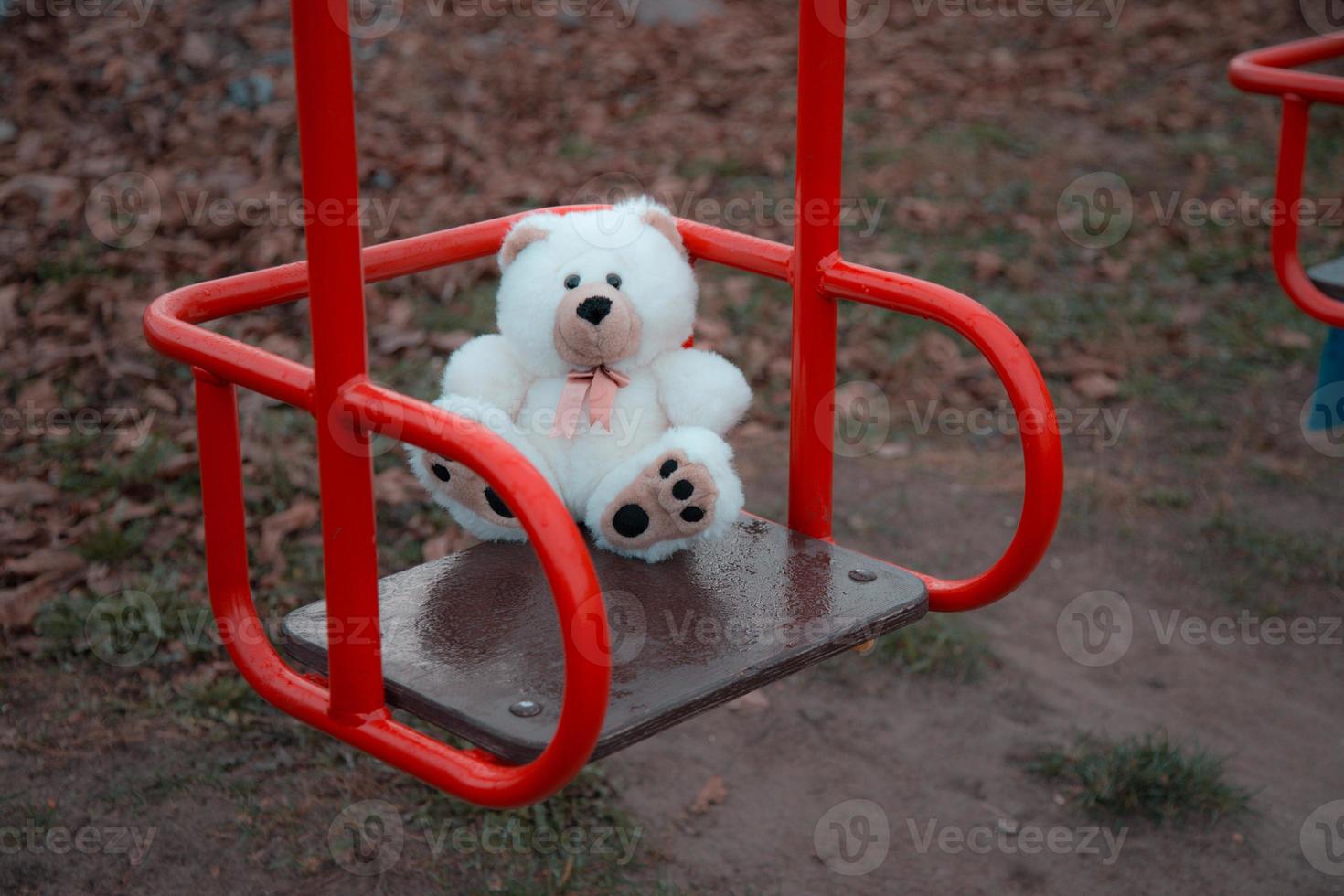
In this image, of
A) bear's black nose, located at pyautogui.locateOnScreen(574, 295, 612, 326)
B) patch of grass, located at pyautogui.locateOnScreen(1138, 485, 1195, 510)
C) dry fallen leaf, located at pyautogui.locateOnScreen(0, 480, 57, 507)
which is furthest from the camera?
patch of grass, located at pyautogui.locateOnScreen(1138, 485, 1195, 510)

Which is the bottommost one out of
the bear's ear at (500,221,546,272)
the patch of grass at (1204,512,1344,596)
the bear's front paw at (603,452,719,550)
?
the patch of grass at (1204,512,1344,596)

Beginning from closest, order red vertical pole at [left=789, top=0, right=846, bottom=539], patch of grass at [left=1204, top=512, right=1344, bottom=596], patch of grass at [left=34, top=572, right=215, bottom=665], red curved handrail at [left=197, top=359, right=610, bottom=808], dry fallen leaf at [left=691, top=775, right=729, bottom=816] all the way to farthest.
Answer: red curved handrail at [left=197, top=359, right=610, bottom=808]
red vertical pole at [left=789, top=0, right=846, bottom=539]
dry fallen leaf at [left=691, top=775, right=729, bottom=816]
patch of grass at [left=34, top=572, right=215, bottom=665]
patch of grass at [left=1204, top=512, right=1344, bottom=596]

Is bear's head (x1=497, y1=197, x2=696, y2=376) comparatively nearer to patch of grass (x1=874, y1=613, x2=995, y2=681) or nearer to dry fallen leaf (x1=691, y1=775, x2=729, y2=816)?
dry fallen leaf (x1=691, y1=775, x2=729, y2=816)

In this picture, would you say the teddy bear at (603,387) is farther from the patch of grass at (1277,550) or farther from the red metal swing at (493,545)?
the patch of grass at (1277,550)

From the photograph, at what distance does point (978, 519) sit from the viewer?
13.4 ft

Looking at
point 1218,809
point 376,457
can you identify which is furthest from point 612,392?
point 376,457

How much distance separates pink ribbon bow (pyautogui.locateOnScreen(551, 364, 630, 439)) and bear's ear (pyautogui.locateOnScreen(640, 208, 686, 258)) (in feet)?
0.75

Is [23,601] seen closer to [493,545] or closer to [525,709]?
[493,545]

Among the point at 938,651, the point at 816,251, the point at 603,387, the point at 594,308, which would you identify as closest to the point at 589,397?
the point at 603,387

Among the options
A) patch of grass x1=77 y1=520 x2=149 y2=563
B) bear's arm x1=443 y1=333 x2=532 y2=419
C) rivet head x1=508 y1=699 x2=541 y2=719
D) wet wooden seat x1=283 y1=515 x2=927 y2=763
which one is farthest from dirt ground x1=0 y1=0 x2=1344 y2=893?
rivet head x1=508 y1=699 x2=541 y2=719

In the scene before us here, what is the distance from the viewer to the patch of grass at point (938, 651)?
348 cm

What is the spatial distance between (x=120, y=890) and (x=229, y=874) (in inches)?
7.6

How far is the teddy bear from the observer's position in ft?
6.79

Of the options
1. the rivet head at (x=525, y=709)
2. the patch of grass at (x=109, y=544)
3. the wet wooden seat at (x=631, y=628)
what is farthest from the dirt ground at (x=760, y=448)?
the rivet head at (x=525, y=709)
